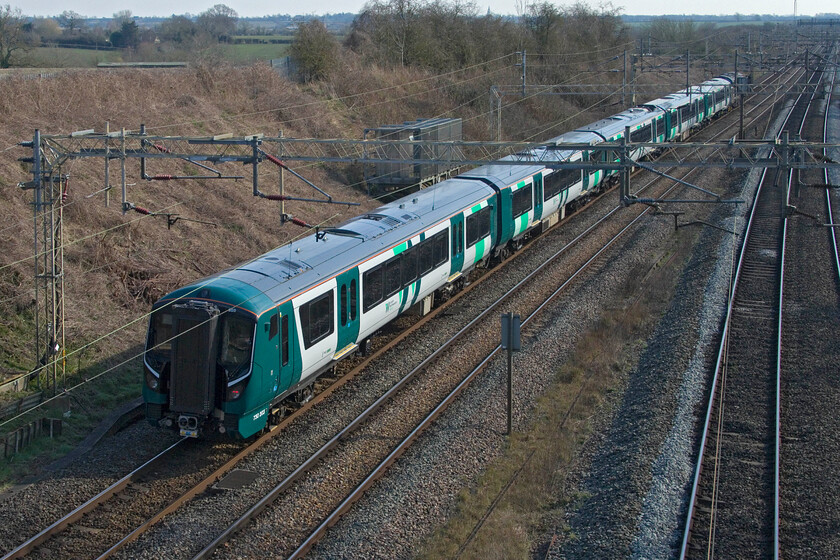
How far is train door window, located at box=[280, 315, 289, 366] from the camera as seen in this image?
1211 centimetres

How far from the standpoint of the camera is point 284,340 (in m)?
12.2

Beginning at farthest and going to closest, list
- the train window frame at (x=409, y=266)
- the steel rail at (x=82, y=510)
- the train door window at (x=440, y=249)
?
Result: the train door window at (x=440, y=249)
the train window frame at (x=409, y=266)
the steel rail at (x=82, y=510)

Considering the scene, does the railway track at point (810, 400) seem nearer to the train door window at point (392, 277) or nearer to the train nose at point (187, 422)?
the train door window at point (392, 277)

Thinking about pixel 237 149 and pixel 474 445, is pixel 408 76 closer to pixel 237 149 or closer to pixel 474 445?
pixel 237 149

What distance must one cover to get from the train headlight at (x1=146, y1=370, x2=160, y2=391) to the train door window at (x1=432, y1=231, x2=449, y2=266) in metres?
7.15

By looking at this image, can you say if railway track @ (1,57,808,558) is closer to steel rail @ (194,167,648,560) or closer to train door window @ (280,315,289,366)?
steel rail @ (194,167,648,560)

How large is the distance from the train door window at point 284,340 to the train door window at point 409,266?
4.29m

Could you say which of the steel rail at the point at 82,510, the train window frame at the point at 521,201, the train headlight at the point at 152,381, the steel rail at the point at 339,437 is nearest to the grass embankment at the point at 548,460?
the steel rail at the point at 339,437

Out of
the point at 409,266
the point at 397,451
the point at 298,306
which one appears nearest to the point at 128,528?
the point at 397,451

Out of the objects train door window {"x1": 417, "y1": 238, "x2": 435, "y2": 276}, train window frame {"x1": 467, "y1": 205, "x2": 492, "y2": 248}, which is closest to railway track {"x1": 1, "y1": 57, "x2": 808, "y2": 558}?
train door window {"x1": 417, "y1": 238, "x2": 435, "y2": 276}

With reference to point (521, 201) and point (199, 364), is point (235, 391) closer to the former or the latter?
point (199, 364)

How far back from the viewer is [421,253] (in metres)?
16.9

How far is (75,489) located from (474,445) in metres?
5.39

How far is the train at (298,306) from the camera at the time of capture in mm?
11617
